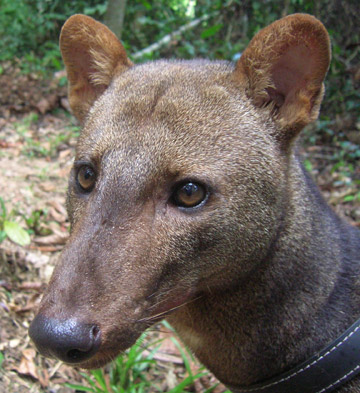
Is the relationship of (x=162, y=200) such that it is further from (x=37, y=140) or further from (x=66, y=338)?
(x=37, y=140)

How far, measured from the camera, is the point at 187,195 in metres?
2.36

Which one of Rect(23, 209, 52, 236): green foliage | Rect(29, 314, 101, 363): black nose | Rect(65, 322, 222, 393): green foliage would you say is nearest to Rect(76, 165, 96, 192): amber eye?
Rect(29, 314, 101, 363): black nose

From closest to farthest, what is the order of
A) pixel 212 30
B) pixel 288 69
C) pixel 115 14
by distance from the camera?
pixel 288 69 → pixel 115 14 → pixel 212 30

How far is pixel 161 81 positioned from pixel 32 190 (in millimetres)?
3165

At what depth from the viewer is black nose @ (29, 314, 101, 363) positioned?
1854 mm

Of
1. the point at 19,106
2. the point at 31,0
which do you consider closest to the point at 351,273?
the point at 19,106

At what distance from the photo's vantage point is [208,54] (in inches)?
355

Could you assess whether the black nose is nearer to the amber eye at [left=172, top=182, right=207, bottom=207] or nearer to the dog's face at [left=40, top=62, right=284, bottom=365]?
the dog's face at [left=40, top=62, right=284, bottom=365]

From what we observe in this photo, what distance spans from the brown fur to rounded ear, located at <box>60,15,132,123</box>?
13mm

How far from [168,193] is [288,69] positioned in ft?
3.36

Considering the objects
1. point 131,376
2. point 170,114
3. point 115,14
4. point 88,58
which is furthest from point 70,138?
point 170,114

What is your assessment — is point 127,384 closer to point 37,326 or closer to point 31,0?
point 37,326

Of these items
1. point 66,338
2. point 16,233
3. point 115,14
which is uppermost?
point 66,338

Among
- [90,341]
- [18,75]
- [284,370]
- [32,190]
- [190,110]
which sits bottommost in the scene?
[18,75]
